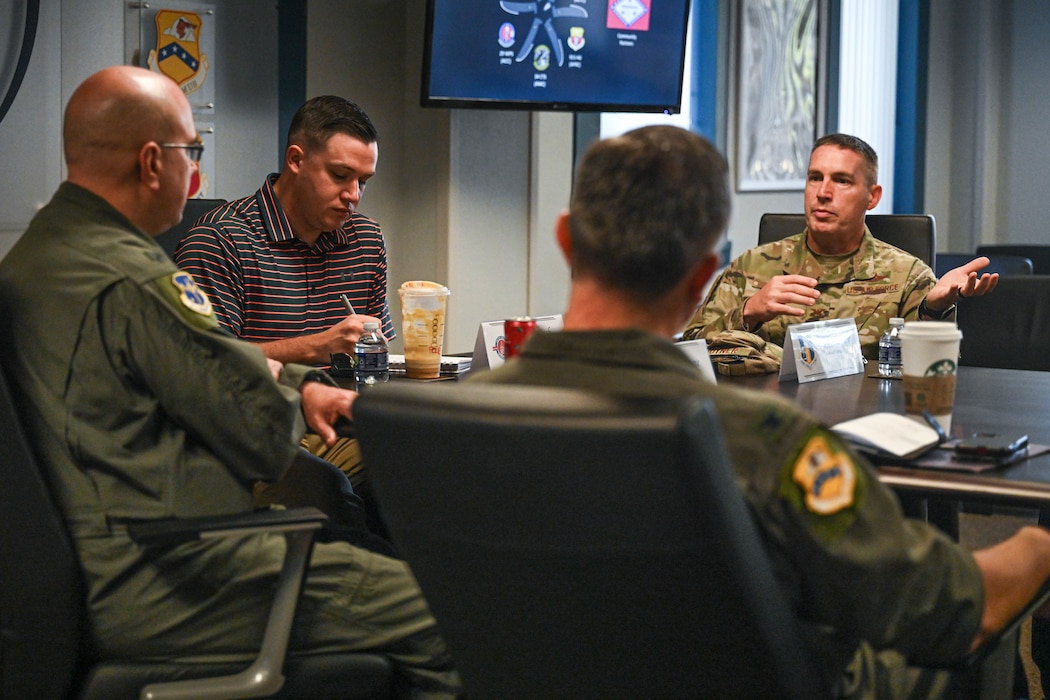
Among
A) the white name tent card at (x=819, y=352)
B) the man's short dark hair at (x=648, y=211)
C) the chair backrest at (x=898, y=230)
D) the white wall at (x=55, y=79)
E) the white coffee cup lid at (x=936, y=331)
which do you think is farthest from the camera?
the white wall at (x=55, y=79)

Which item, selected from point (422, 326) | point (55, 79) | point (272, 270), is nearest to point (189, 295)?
point (422, 326)

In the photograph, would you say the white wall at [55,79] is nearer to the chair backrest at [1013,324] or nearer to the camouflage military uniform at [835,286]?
the camouflage military uniform at [835,286]

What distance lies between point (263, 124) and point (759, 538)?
136 inches

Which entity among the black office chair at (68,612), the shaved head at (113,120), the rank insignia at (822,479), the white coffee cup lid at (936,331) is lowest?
the black office chair at (68,612)

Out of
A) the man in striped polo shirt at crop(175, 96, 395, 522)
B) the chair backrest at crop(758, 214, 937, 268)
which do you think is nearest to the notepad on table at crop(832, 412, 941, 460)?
the man in striped polo shirt at crop(175, 96, 395, 522)

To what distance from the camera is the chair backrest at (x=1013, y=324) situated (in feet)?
11.1

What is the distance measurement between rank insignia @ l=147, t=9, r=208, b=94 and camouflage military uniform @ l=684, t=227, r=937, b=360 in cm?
189

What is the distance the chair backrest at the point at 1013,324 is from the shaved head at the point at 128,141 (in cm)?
247

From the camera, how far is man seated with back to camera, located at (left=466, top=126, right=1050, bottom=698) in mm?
1065

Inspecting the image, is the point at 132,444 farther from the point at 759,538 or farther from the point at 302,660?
the point at 759,538

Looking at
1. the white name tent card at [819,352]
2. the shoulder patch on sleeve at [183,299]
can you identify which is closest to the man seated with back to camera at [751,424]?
the shoulder patch on sleeve at [183,299]

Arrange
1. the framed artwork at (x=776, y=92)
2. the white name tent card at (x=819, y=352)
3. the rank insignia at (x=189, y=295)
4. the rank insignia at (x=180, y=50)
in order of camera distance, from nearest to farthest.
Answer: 1. the rank insignia at (x=189, y=295)
2. the white name tent card at (x=819, y=352)
3. the rank insignia at (x=180, y=50)
4. the framed artwork at (x=776, y=92)

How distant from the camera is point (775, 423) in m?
1.07

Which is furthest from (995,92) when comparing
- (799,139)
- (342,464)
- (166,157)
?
(166,157)
